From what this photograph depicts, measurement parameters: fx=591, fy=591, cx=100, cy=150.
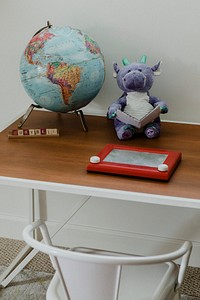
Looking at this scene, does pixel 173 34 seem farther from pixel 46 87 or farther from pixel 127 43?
pixel 46 87

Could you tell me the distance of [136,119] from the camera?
2014mm

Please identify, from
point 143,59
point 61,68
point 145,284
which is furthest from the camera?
point 143,59

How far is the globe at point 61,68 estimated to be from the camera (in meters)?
1.99

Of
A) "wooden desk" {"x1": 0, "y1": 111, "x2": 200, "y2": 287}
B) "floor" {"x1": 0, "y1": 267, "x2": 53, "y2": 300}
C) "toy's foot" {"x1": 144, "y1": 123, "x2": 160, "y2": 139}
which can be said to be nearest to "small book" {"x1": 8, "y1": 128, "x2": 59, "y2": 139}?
"wooden desk" {"x1": 0, "y1": 111, "x2": 200, "y2": 287}

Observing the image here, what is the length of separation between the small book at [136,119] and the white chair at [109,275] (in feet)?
1.61

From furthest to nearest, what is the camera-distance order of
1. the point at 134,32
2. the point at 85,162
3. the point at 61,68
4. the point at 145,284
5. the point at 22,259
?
the point at 22,259 < the point at 134,32 < the point at 61,68 < the point at 85,162 < the point at 145,284

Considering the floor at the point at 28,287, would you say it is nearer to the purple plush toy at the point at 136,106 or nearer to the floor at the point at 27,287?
the floor at the point at 27,287

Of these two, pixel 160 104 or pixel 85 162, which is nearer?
pixel 85 162

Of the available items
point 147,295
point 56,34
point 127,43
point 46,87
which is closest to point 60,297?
point 147,295

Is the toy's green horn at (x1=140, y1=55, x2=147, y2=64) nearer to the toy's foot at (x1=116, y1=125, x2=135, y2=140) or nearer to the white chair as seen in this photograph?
the toy's foot at (x1=116, y1=125, x2=135, y2=140)

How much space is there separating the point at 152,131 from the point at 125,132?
9cm

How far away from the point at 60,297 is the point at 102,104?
0.95 meters

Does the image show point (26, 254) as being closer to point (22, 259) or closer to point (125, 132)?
point (22, 259)

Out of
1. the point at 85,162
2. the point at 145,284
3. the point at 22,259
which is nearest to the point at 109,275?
the point at 145,284
